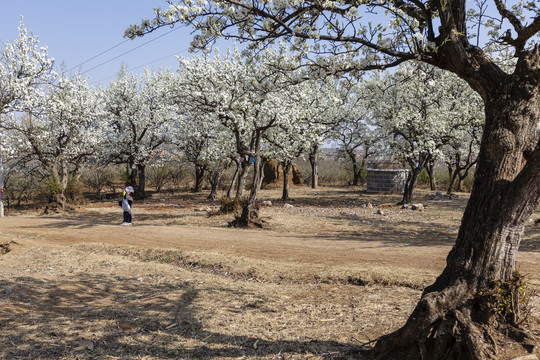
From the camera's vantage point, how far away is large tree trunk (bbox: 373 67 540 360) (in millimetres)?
4004

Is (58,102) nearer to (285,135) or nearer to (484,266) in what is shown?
(285,135)

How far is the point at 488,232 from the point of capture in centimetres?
418

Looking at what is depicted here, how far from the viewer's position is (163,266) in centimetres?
967

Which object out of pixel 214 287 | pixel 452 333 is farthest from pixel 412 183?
pixel 452 333

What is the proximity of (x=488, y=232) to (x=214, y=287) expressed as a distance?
16.9 ft

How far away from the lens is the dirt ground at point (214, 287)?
17.1ft

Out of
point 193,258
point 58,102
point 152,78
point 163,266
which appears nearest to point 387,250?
point 193,258

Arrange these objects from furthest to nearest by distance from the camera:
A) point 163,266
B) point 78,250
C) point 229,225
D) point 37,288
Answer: point 229,225 < point 78,250 < point 163,266 < point 37,288

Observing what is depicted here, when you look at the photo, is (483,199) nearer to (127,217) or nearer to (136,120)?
(127,217)

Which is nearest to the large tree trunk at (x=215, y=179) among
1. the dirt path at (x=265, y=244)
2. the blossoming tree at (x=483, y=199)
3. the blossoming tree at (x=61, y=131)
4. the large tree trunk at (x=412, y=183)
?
the blossoming tree at (x=61, y=131)

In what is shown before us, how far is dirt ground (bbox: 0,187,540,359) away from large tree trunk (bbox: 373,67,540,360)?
519 millimetres

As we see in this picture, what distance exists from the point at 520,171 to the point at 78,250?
35.9 ft

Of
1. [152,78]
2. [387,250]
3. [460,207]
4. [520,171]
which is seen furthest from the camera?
[152,78]

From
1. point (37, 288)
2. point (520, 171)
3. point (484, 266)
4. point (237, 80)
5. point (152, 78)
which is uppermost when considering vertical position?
point (152, 78)
